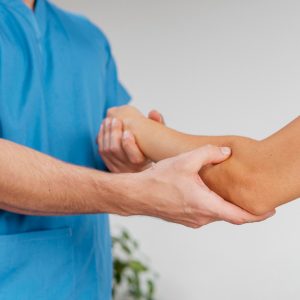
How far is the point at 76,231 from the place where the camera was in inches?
54.4

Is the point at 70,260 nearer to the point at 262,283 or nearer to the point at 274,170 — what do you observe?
the point at 274,170

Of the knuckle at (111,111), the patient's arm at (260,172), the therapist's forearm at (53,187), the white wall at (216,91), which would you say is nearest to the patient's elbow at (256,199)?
the patient's arm at (260,172)

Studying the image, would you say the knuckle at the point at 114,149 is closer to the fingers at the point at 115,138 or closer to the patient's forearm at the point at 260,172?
the fingers at the point at 115,138

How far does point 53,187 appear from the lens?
116 cm

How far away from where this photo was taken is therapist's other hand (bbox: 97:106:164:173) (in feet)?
4.58

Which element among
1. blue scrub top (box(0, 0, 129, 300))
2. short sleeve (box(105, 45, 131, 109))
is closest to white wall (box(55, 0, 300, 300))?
short sleeve (box(105, 45, 131, 109))

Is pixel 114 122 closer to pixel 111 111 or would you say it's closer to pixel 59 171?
pixel 111 111

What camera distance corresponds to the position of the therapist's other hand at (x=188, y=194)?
111 centimetres

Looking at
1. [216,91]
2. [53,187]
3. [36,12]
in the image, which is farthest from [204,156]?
[216,91]

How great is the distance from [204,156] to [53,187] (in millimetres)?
280

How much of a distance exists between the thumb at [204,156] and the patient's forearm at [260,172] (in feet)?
0.05

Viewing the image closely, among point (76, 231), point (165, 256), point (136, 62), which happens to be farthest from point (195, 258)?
point (76, 231)

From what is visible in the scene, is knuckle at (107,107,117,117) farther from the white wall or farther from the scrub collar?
the white wall

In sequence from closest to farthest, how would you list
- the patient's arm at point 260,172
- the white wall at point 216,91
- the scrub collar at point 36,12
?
the patient's arm at point 260,172 → the scrub collar at point 36,12 → the white wall at point 216,91
